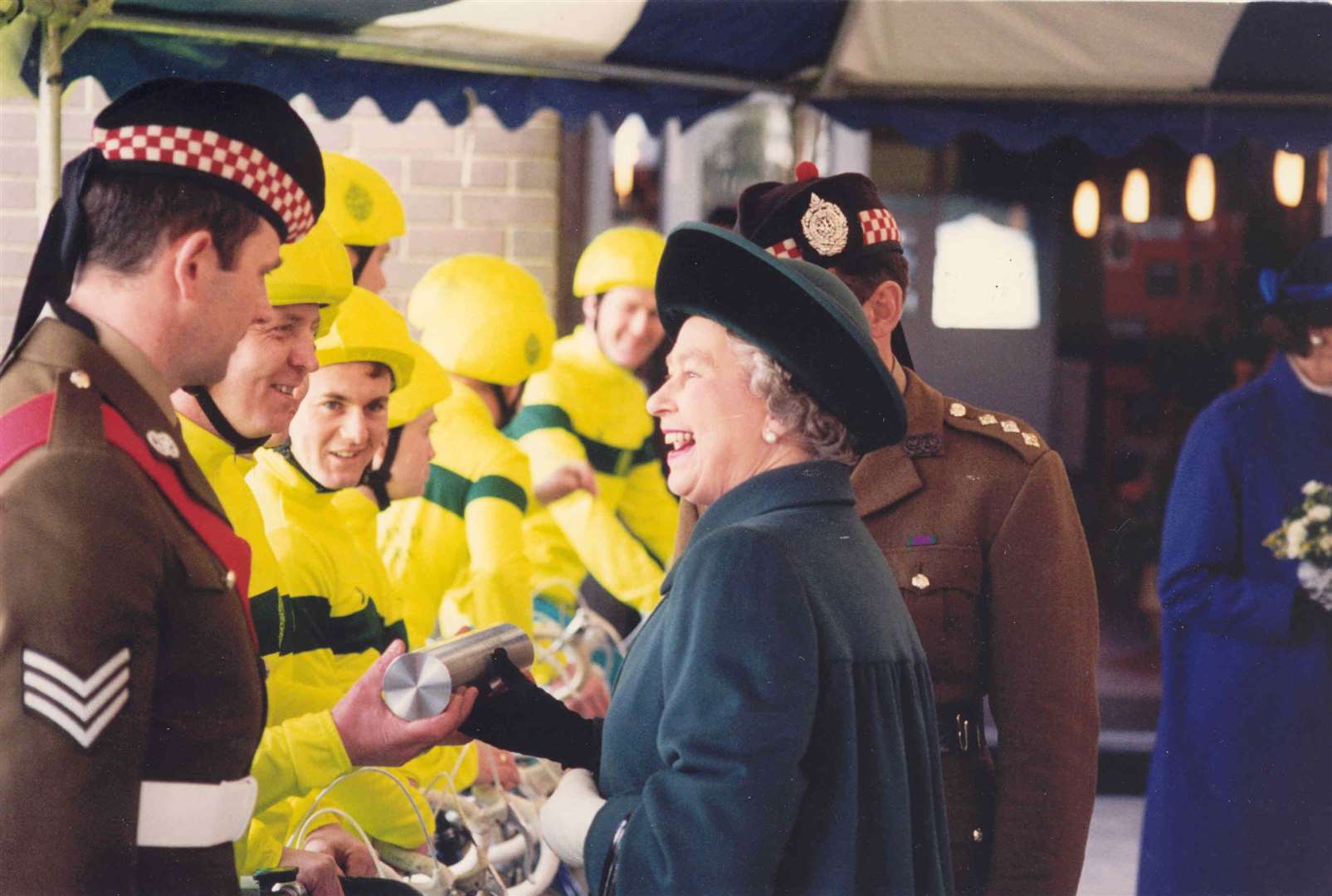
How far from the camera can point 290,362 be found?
2396mm

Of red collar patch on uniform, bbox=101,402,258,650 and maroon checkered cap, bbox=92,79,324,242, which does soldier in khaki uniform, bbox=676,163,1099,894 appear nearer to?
maroon checkered cap, bbox=92,79,324,242

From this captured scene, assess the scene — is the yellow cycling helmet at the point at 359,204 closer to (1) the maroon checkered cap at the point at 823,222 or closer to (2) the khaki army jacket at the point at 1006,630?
(1) the maroon checkered cap at the point at 823,222

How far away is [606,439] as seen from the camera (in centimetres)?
515

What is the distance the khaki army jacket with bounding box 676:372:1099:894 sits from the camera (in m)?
2.50

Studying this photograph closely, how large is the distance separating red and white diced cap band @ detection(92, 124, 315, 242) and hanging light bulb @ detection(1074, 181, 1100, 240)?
19.6ft

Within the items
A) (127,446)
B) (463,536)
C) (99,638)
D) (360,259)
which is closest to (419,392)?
(360,259)

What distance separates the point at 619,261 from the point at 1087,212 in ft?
10.1

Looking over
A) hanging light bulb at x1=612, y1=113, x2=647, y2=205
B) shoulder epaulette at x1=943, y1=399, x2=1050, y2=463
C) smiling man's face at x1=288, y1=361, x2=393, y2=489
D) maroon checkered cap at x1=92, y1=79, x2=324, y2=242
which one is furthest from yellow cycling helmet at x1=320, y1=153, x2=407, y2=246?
hanging light bulb at x1=612, y1=113, x2=647, y2=205

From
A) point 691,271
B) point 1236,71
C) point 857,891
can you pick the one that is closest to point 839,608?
point 857,891

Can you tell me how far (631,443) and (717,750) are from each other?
3431 mm

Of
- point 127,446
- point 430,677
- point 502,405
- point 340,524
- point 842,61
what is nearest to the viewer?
point 127,446

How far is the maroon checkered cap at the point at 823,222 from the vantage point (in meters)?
2.65

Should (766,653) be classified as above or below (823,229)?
below

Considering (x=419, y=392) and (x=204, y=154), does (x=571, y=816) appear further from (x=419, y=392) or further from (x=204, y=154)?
(x=419, y=392)
